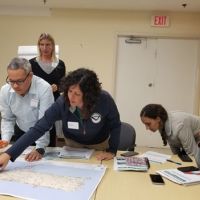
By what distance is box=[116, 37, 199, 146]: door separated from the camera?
4.88 meters

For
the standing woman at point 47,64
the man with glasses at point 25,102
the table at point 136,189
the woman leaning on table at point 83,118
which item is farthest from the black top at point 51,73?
the table at point 136,189

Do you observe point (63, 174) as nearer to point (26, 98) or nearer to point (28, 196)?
point (28, 196)

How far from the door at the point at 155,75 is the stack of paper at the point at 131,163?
3.16 m

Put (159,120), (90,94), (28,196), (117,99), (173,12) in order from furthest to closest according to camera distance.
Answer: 1. (117,99)
2. (173,12)
3. (159,120)
4. (90,94)
5. (28,196)

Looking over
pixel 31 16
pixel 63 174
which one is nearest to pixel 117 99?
pixel 31 16

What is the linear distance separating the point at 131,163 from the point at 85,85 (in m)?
0.57

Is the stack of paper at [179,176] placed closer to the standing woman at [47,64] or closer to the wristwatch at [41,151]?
the wristwatch at [41,151]

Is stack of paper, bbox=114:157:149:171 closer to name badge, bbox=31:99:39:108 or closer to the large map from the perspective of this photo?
the large map

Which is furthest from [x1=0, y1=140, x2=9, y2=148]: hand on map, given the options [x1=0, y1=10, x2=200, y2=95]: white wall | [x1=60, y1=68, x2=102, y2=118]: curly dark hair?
[x1=0, y1=10, x2=200, y2=95]: white wall

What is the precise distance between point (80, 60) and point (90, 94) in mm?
3261

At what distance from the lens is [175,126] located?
2.49 meters

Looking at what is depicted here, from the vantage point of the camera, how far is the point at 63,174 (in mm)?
1575

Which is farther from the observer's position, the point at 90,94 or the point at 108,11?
the point at 108,11

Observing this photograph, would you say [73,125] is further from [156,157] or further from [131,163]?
[156,157]
